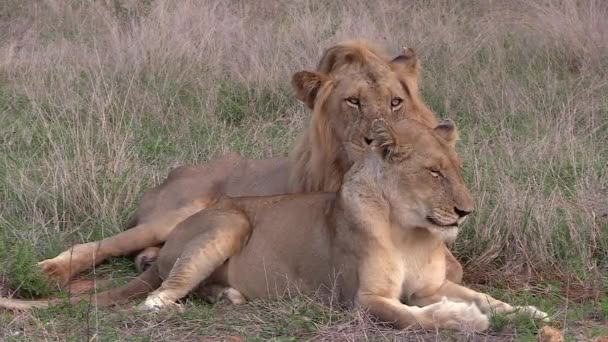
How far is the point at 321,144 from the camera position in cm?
530

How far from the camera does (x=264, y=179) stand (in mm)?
5934

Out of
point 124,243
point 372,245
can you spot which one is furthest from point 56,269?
point 372,245

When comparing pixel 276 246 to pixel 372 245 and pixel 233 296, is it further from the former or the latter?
pixel 372 245

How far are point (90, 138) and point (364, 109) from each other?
2.48m

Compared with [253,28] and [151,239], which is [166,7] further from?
[151,239]

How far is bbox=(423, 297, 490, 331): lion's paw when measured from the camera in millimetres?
4062

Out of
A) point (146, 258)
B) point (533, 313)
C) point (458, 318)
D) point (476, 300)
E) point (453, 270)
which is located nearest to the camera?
point (458, 318)

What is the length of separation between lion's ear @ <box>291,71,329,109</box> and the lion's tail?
1041 millimetres

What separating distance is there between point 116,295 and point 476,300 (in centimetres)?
156

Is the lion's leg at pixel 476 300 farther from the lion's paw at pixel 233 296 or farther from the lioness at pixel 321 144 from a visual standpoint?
the lion's paw at pixel 233 296

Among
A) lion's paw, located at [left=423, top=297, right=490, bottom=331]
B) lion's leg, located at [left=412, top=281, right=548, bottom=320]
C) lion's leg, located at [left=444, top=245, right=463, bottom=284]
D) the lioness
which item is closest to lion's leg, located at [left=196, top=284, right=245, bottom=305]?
the lioness

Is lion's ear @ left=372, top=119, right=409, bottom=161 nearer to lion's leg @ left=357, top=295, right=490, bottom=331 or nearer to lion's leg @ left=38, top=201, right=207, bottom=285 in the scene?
lion's leg @ left=357, top=295, right=490, bottom=331

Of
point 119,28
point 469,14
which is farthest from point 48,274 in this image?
point 469,14

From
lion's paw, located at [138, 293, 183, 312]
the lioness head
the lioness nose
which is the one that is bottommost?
lion's paw, located at [138, 293, 183, 312]
